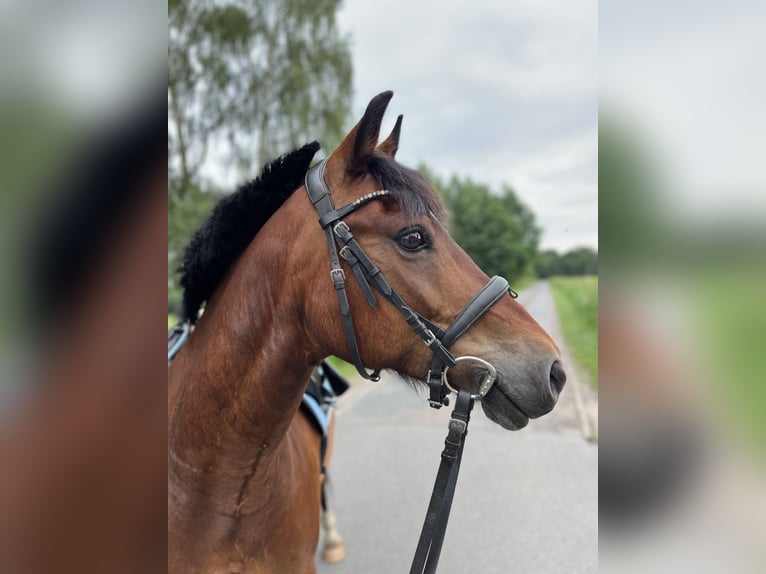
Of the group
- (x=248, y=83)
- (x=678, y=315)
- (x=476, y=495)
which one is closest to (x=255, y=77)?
(x=248, y=83)

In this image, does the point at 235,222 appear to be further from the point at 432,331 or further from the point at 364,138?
the point at 432,331

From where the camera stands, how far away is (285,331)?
1.36m

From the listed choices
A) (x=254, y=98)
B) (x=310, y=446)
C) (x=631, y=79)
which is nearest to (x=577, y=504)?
(x=310, y=446)

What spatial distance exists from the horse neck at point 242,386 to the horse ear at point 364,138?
382mm

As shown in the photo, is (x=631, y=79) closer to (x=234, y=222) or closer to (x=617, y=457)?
(x=617, y=457)

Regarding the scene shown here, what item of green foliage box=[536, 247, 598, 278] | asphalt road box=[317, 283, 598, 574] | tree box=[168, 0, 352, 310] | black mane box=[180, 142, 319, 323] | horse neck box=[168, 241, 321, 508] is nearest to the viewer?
horse neck box=[168, 241, 321, 508]

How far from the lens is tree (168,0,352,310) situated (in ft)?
27.2

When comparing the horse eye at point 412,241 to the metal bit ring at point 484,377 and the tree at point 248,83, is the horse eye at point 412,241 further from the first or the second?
the tree at point 248,83

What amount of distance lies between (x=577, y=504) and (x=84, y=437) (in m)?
4.40

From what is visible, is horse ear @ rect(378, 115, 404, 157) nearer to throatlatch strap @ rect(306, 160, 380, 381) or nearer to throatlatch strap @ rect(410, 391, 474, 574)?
throatlatch strap @ rect(306, 160, 380, 381)

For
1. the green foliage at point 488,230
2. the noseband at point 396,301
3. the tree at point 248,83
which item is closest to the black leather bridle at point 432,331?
the noseband at point 396,301

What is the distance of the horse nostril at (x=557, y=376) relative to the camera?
126 cm

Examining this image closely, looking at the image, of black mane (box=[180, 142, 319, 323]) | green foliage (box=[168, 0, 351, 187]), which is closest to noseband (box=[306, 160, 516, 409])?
black mane (box=[180, 142, 319, 323])

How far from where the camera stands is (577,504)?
409 centimetres
